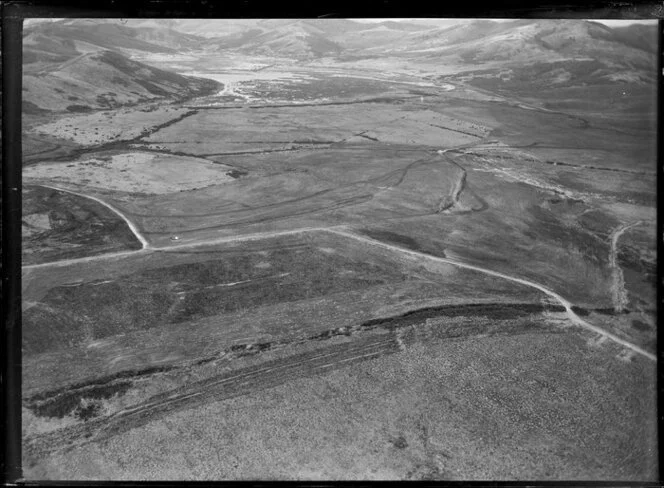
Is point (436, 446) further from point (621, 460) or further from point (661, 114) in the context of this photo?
point (661, 114)

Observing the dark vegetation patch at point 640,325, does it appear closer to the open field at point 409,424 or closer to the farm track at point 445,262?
the farm track at point 445,262

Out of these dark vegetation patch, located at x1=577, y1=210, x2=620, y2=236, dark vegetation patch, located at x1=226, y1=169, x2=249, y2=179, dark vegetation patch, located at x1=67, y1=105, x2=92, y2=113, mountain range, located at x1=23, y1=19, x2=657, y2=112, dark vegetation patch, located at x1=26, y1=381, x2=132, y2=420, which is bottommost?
dark vegetation patch, located at x1=26, y1=381, x2=132, y2=420

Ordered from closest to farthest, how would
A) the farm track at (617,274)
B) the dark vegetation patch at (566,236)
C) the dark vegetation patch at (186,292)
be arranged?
the dark vegetation patch at (186,292)
the farm track at (617,274)
the dark vegetation patch at (566,236)

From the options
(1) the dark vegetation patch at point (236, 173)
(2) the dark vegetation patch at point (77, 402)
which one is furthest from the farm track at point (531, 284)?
(2) the dark vegetation patch at point (77, 402)

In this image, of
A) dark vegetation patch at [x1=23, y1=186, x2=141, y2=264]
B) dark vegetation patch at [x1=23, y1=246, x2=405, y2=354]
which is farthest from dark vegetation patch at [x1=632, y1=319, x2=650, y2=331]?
dark vegetation patch at [x1=23, y1=186, x2=141, y2=264]

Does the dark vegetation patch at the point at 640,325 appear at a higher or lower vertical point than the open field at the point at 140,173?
lower

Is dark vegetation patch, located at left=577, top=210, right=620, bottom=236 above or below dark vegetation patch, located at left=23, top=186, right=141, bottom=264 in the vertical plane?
above

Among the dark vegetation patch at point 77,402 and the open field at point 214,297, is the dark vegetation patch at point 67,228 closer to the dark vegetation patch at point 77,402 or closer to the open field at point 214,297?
the open field at point 214,297

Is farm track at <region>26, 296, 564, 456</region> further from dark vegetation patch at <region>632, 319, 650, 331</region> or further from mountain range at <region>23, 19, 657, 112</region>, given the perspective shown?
mountain range at <region>23, 19, 657, 112</region>

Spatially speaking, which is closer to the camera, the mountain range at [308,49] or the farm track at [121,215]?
the mountain range at [308,49]

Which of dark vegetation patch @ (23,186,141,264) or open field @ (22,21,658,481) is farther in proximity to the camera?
dark vegetation patch @ (23,186,141,264)

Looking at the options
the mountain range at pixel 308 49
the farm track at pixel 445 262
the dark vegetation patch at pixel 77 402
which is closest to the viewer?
the dark vegetation patch at pixel 77 402

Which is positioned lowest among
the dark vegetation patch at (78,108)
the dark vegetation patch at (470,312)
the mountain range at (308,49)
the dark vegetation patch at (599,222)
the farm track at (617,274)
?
the dark vegetation patch at (470,312)
